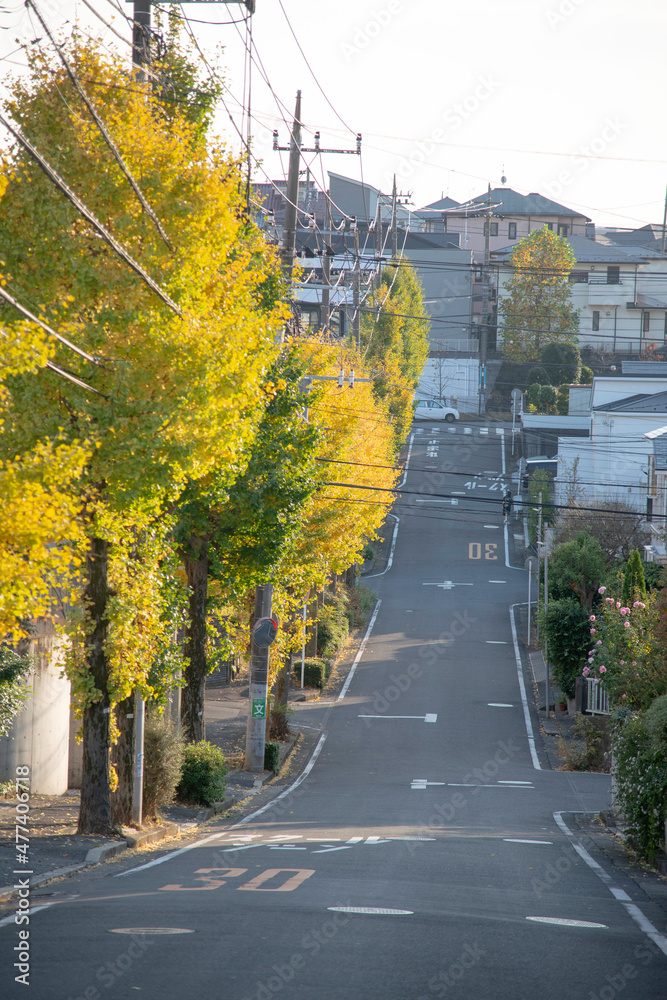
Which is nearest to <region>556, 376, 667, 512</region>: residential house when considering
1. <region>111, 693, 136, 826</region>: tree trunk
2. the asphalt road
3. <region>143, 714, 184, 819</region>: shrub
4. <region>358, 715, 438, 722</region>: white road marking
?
<region>358, 715, 438, 722</region>: white road marking

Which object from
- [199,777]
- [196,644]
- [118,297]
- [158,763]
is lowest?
[199,777]

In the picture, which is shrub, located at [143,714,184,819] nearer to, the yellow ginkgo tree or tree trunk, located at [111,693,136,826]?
tree trunk, located at [111,693,136,826]

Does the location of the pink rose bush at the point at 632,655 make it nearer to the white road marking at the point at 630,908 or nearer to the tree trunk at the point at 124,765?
the white road marking at the point at 630,908

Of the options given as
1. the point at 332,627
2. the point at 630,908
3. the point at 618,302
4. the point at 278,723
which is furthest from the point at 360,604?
the point at 618,302

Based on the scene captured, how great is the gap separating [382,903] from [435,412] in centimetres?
7227

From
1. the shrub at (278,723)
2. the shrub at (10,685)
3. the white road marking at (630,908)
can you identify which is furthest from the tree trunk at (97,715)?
the shrub at (278,723)

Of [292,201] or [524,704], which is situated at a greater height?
[292,201]

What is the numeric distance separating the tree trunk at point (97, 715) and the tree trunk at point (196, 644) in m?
5.44

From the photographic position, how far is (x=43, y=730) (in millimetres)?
17797

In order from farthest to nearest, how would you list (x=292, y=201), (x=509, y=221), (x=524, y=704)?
(x=509, y=221) < (x=524, y=704) < (x=292, y=201)

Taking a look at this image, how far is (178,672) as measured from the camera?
49.2ft

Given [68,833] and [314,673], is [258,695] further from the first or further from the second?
[314,673]

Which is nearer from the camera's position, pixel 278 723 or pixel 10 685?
pixel 10 685

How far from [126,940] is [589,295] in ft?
263
